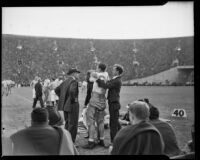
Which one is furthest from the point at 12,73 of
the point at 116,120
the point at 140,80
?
the point at 140,80

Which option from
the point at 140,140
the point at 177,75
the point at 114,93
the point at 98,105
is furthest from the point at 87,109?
the point at 140,140

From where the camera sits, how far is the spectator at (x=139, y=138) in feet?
9.22

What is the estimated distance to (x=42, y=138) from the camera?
3115 mm

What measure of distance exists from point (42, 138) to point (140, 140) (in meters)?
1.03

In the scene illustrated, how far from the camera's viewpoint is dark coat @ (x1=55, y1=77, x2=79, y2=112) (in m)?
4.62

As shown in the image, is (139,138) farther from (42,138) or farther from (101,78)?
(101,78)

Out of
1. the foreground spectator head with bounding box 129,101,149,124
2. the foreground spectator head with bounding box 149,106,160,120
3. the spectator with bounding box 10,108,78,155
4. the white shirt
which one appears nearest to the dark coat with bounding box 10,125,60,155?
the spectator with bounding box 10,108,78,155

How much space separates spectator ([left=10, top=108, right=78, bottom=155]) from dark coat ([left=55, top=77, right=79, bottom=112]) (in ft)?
4.79

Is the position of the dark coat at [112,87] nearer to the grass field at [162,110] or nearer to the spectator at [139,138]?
the grass field at [162,110]

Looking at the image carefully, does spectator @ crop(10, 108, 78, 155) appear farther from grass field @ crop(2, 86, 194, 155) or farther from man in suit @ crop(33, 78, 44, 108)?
man in suit @ crop(33, 78, 44, 108)

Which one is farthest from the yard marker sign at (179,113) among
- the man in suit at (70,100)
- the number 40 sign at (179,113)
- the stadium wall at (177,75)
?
the man in suit at (70,100)
